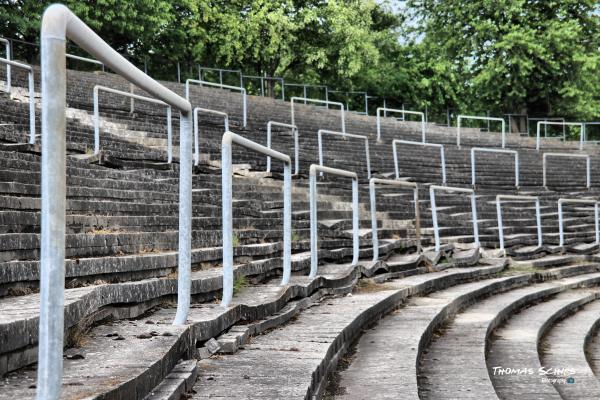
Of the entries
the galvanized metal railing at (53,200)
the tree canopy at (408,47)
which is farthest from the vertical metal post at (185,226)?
the tree canopy at (408,47)

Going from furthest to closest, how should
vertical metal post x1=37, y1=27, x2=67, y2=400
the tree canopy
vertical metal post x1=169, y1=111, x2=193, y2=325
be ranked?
the tree canopy < vertical metal post x1=169, y1=111, x2=193, y2=325 < vertical metal post x1=37, y1=27, x2=67, y2=400

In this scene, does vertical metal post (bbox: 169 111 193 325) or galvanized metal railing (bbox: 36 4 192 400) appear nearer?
galvanized metal railing (bbox: 36 4 192 400)

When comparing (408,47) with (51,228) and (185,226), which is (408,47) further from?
(51,228)

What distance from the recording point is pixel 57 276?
2.14 metres

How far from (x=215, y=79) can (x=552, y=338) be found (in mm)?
26256

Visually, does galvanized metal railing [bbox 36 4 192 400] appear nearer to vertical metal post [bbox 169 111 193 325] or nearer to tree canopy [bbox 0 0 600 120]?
vertical metal post [bbox 169 111 193 325]

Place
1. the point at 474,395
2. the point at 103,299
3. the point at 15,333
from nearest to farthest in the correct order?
the point at 15,333 < the point at 103,299 < the point at 474,395

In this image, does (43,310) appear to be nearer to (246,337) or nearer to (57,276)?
(57,276)

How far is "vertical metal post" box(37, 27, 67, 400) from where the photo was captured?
2.12 m

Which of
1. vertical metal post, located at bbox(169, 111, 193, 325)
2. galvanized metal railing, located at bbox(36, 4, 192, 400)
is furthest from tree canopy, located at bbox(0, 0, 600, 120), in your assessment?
galvanized metal railing, located at bbox(36, 4, 192, 400)

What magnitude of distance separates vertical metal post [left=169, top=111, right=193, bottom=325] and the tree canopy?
23.9 meters

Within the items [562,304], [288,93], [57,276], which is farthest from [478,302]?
[288,93]

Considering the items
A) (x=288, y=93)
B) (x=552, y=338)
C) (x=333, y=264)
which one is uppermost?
(x=288, y=93)

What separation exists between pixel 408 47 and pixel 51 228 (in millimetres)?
38693
